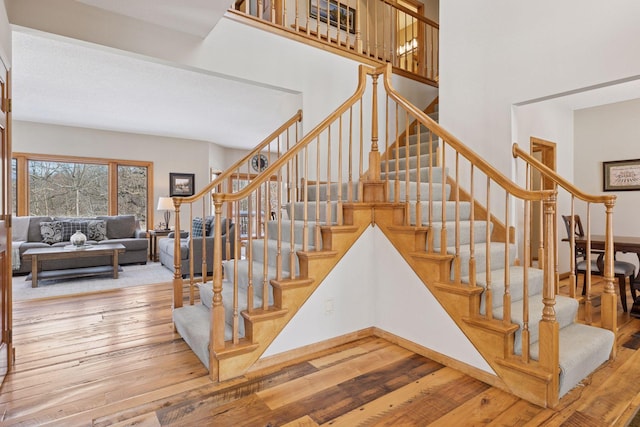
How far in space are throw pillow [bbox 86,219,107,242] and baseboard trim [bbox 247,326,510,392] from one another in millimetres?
5356

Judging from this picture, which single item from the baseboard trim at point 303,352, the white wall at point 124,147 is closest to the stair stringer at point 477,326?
the baseboard trim at point 303,352

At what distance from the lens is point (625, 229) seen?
16.2 ft

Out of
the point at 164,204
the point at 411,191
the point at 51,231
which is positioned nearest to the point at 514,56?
the point at 411,191

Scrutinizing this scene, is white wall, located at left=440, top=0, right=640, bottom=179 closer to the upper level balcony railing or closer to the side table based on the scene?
the upper level balcony railing

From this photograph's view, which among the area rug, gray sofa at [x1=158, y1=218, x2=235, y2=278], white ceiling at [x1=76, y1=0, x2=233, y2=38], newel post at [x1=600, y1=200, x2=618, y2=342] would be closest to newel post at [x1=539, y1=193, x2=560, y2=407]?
newel post at [x1=600, y1=200, x2=618, y2=342]

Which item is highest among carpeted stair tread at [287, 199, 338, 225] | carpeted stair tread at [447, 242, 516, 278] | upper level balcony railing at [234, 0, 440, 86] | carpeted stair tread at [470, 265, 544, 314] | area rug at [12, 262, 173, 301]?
upper level balcony railing at [234, 0, 440, 86]

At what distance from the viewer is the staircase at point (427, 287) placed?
6.59ft

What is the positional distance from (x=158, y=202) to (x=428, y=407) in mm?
7307

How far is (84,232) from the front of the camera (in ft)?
20.4

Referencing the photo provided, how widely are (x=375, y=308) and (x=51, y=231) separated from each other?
5915 millimetres

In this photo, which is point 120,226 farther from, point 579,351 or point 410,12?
point 579,351

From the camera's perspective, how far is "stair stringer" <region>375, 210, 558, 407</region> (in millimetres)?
1933

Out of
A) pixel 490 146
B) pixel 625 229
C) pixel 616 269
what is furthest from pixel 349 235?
pixel 625 229

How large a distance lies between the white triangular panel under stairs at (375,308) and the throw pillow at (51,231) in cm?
554
